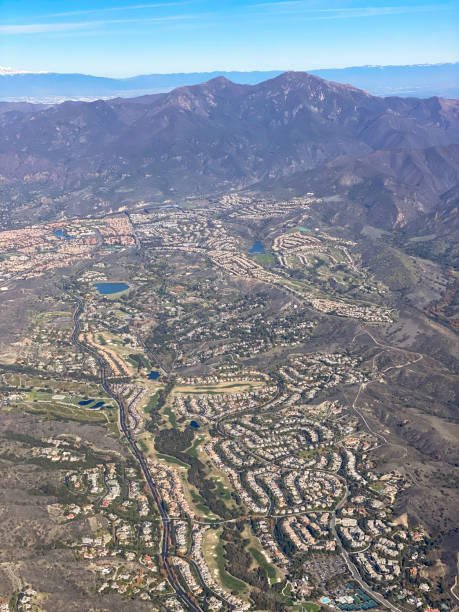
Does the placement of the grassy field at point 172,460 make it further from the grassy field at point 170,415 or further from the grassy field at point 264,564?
the grassy field at point 264,564

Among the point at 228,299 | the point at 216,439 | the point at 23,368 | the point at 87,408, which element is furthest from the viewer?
the point at 228,299

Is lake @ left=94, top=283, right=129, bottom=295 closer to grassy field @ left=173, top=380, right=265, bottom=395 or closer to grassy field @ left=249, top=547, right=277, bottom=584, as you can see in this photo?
grassy field @ left=173, top=380, right=265, bottom=395

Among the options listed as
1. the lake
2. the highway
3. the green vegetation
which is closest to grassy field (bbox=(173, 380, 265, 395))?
the highway

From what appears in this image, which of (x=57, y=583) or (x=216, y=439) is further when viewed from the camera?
(x=216, y=439)

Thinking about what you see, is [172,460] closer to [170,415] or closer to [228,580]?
[170,415]

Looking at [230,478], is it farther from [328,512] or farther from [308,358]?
[308,358]

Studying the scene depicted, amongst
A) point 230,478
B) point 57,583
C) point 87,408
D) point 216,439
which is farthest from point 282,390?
point 57,583
